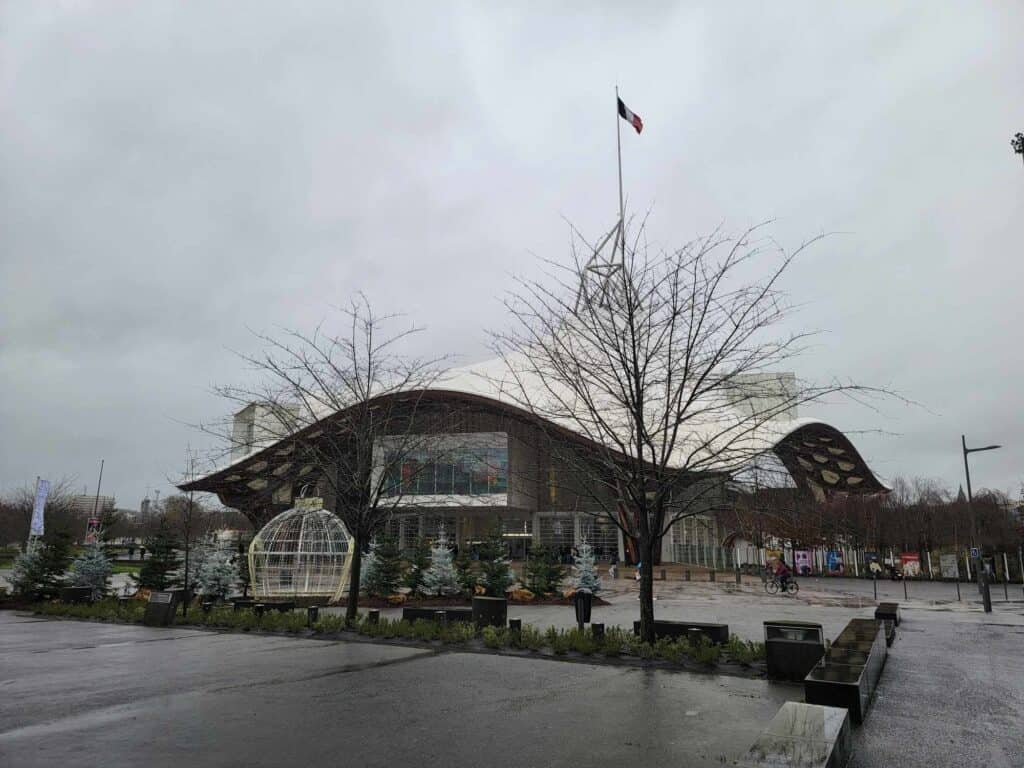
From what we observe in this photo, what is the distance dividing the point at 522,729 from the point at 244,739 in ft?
8.25

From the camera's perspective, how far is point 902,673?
9.86 metres

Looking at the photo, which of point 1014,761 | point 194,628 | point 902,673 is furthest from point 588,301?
point 194,628

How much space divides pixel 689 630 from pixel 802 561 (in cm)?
4810

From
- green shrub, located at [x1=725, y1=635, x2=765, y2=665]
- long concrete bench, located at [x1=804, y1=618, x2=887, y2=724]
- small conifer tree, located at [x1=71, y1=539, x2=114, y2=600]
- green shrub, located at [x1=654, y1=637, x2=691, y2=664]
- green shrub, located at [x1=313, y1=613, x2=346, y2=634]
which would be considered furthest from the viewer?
small conifer tree, located at [x1=71, y1=539, x2=114, y2=600]

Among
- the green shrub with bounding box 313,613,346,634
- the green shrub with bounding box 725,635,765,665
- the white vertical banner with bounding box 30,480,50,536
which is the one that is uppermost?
the white vertical banner with bounding box 30,480,50,536

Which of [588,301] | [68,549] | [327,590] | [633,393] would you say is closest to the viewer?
[633,393]

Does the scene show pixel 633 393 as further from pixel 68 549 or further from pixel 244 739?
pixel 68 549

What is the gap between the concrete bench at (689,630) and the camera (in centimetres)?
1125

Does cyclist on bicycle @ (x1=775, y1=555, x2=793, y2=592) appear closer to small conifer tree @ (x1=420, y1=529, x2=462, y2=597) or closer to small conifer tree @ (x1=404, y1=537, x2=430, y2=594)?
small conifer tree @ (x1=420, y1=529, x2=462, y2=597)

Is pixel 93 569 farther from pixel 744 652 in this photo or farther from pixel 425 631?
pixel 744 652

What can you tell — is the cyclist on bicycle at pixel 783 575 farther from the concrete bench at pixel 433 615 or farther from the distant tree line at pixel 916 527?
the concrete bench at pixel 433 615

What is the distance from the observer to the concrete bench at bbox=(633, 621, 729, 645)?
11.2 metres

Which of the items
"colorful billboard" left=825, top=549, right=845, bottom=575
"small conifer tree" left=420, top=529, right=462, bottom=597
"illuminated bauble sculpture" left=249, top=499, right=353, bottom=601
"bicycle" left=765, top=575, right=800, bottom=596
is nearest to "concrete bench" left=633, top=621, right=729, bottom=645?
"small conifer tree" left=420, top=529, right=462, bottom=597

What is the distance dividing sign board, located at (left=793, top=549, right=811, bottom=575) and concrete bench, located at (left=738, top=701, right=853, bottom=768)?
5080 cm
